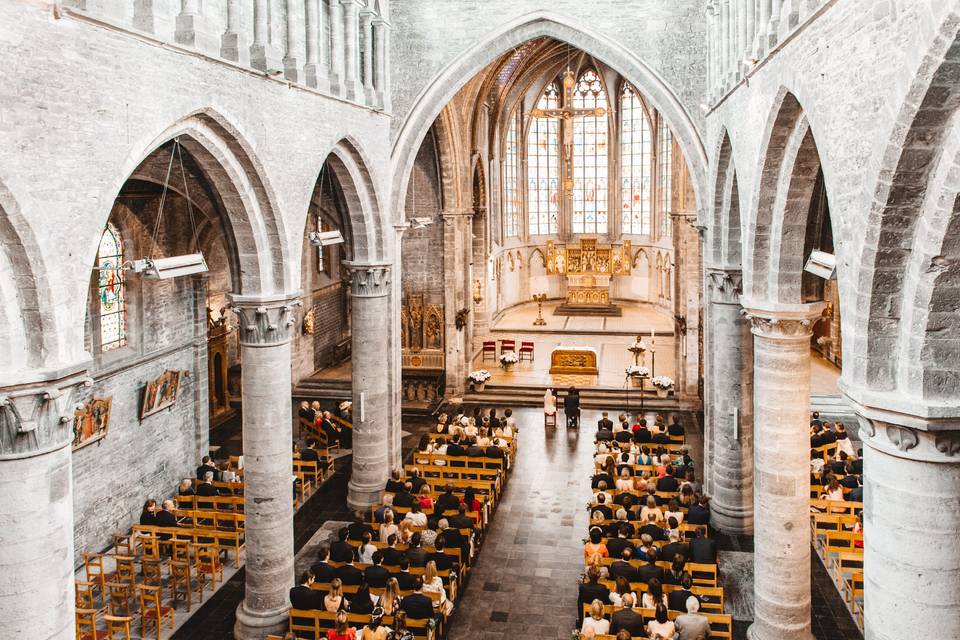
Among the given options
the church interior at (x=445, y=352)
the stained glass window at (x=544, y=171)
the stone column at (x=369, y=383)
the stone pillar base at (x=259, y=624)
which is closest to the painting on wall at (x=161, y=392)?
the church interior at (x=445, y=352)

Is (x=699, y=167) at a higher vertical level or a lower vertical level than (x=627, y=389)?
higher

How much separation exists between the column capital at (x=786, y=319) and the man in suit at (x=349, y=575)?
7374 millimetres

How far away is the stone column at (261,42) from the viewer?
44.2ft

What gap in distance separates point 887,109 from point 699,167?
39.9 feet

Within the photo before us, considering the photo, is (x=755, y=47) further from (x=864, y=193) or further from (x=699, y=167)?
(x=699, y=167)

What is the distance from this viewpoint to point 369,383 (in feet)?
65.5

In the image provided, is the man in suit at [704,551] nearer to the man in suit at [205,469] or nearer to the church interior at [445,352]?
the church interior at [445,352]

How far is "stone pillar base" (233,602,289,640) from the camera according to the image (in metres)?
14.1

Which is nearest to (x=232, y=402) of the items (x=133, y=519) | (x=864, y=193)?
(x=133, y=519)

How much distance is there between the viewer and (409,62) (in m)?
19.9

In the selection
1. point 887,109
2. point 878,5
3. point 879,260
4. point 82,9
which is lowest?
point 879,260

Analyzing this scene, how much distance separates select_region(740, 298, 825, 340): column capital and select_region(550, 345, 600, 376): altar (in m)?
17.9

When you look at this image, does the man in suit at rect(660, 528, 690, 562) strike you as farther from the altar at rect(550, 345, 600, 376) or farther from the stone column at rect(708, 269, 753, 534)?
the altar at rect(550, 345, 600, 376)

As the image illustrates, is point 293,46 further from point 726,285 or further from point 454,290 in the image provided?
point 454,290
